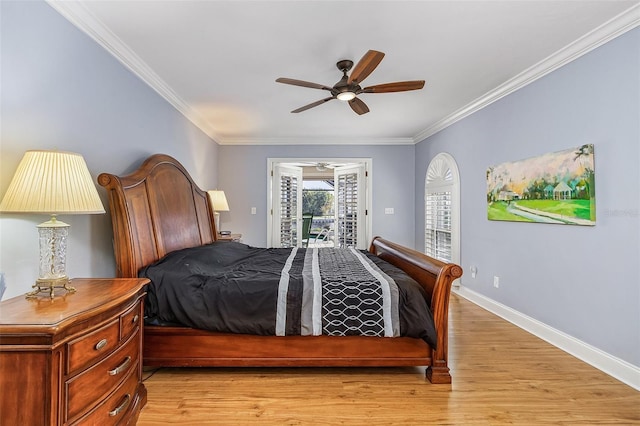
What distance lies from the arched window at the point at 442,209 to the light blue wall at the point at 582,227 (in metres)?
0.58

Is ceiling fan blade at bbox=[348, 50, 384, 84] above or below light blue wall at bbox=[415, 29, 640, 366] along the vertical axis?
above

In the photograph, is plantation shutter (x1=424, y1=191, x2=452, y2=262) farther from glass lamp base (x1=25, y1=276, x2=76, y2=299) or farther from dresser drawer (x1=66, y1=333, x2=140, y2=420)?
glass lamp base (x1=25, y1=276, x2=76, y2=299)

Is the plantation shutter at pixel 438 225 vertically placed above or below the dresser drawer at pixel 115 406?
above

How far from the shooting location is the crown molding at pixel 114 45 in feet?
6.27

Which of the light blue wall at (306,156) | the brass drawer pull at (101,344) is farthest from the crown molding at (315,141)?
the brass drawer pull at (101,344)

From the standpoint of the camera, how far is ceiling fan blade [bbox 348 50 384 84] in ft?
6.73

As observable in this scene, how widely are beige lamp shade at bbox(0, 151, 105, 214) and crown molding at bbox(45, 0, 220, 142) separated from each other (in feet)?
3.79

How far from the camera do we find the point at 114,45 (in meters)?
2.34

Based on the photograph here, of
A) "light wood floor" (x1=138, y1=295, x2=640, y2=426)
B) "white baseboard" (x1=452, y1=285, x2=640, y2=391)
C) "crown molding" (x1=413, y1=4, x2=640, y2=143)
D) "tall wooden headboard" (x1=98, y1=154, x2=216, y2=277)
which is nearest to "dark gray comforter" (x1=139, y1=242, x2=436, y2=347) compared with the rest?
"tall wooden headboard" (x1=98, y1=154, x2=216, y2=277)

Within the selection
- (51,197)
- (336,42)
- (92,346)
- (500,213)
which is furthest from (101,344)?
(500,213)

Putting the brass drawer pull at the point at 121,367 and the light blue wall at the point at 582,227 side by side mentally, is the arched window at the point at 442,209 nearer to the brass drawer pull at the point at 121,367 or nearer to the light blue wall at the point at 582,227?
the light blue wall at the point at 582,227

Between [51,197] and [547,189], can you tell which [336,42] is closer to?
[51,197]

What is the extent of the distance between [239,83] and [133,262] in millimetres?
2013

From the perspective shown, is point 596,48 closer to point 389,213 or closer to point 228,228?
point 389,213
